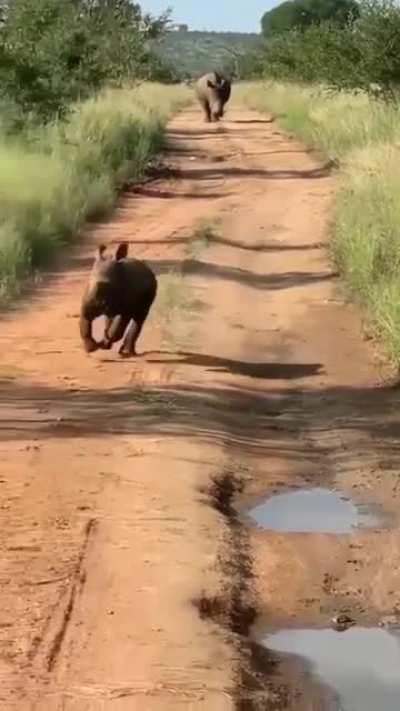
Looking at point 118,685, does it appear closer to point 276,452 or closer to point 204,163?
point 276,452

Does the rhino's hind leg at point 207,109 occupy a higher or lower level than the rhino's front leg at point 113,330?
lower

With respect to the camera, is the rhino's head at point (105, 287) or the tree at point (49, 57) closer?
the rhino's head at point (105, 287)

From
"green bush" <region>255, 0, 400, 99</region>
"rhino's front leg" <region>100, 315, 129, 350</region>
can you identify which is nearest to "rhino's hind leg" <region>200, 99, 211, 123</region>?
"green bush" <region>255, 0, 400, 99</region>

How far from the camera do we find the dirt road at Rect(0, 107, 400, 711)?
239 inches

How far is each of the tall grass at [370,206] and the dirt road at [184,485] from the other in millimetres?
305

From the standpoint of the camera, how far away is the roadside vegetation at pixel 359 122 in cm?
1501

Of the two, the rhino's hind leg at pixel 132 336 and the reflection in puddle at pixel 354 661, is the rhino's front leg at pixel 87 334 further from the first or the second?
the reflection in puddle at pixel 354 661

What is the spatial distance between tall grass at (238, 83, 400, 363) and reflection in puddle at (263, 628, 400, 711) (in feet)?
17.9

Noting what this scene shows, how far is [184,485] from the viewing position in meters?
8.50

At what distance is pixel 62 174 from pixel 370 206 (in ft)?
19.2

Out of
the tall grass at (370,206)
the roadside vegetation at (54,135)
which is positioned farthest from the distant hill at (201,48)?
the tall grass at (370,206)

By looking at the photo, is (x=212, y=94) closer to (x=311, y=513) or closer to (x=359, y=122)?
(x=359, y=122)

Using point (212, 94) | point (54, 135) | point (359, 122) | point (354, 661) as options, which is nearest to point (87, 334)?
point (354, 661)

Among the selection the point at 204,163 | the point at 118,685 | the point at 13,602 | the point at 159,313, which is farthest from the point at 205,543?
the point at 204,163
